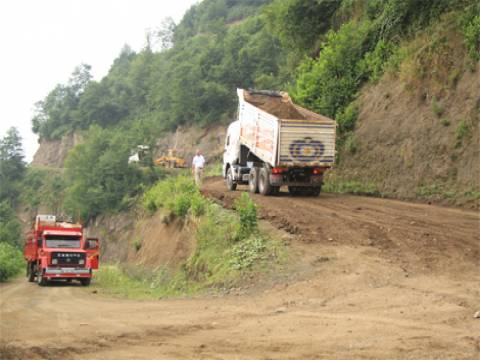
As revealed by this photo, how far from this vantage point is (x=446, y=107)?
21609mm

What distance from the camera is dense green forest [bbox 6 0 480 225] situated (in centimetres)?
2700

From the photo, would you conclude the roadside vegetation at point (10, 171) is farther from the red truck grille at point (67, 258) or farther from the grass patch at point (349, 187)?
the grass patch at point (349, 187)

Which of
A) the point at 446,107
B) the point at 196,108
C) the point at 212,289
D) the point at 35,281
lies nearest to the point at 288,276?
the point at 212,289

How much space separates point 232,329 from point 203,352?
1341mm

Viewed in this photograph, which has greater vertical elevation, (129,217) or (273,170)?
(273,170)

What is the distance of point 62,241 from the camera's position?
24469 mm

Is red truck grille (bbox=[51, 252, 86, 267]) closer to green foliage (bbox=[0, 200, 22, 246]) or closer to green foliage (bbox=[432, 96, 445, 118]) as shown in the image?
green foliage (bbox=[432, 96, 445, 118])

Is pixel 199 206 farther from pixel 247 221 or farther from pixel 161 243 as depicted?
pixel 247 221

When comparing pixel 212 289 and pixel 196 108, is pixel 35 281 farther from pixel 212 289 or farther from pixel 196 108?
pixel 196 108

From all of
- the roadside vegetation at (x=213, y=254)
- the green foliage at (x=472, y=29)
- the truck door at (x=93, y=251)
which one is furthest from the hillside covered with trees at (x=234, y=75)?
the truck door at (x=93, y=251)

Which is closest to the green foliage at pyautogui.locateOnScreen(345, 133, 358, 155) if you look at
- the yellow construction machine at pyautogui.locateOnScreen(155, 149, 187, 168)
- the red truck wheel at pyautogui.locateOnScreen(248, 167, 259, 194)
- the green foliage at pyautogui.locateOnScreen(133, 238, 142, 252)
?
the red truck wheel at pyautogui.locateOnScreen(248, 167, 259, 194)

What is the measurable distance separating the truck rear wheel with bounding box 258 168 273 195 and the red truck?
7.74 m

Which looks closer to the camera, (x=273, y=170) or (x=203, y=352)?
(x=203, y=352)

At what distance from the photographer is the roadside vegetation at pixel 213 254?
1337 centimetres
